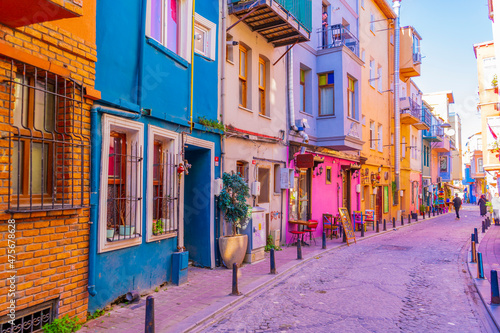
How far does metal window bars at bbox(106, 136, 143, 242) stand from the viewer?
6.85 meters

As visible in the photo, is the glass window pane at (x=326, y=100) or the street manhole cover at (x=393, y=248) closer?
the street manhole cover at (x=393, y=248)

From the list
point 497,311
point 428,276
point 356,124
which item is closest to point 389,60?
point 356,124

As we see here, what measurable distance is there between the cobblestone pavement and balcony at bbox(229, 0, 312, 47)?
7.19 meters

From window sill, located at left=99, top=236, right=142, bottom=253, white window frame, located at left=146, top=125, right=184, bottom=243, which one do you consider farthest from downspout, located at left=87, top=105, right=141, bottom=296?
white window frame, located at left=146, top=125, right=184, bottom=243

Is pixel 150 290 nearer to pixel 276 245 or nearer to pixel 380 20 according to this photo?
pixel 276 245

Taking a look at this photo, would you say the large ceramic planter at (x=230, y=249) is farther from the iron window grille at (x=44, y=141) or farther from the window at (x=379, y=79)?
the window at (x=379, y=79)

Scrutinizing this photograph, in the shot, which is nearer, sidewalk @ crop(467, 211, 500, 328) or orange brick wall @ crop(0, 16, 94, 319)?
orange brick wall @ crop(0, 16, 94, 319)

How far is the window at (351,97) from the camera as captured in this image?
17188 millimetres

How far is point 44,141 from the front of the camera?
5.19m

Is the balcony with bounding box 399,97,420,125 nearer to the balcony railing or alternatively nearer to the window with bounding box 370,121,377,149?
the window with bounding box 370,121,377,149

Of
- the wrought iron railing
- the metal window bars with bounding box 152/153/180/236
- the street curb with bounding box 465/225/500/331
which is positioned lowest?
the street curb with bounding box 465/225/500/331

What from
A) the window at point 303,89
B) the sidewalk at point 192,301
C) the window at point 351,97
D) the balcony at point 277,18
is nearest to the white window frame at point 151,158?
the sidewalk at point 192,301

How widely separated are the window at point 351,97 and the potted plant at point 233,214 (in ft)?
28.8

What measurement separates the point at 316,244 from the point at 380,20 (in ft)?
55.2
